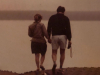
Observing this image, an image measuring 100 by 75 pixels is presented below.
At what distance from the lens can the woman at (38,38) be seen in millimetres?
1556

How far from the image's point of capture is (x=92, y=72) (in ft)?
5.21

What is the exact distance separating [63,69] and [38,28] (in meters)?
0.41

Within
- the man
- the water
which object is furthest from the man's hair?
the water

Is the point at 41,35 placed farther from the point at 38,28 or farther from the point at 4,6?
the point at 4,6

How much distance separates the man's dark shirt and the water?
0.26 feet

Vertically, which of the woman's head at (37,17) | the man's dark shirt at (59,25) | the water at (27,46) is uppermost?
the woman's head at (37,17)

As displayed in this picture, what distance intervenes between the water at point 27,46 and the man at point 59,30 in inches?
2.9

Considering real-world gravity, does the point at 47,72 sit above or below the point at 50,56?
below

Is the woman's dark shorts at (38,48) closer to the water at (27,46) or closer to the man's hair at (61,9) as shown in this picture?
the water at (27,46)

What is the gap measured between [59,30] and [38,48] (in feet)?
0.79

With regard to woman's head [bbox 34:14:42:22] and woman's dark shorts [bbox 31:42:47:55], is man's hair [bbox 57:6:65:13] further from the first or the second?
woman's dark shorts [bbox 31:42:47:55]

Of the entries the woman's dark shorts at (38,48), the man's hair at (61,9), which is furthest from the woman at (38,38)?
the man's hair at (61,9)

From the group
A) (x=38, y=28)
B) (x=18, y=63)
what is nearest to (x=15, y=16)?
(x=38, y=28)

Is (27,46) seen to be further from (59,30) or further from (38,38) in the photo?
(59,30)
